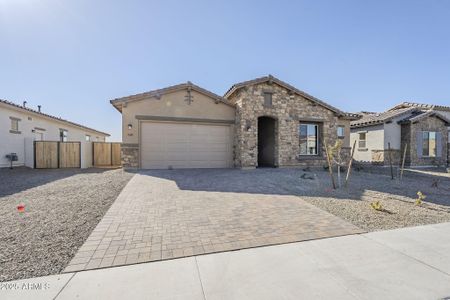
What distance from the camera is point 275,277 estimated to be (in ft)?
8.70

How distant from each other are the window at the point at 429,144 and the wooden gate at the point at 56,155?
26582 mm

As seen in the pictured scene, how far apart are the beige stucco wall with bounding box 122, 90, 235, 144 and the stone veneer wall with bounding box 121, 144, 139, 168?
0.28 m

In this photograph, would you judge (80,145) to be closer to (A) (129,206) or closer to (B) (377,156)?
(A) (129,206)

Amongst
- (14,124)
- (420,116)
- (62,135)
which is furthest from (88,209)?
(420,116)

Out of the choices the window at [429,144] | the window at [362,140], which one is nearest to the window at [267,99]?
the window at [362,140]

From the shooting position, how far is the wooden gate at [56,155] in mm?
14414

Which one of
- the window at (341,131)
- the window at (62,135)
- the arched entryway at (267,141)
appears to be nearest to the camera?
the arched entryway at (267,141)

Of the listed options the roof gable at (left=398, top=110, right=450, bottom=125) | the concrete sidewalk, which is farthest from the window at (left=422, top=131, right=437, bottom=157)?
the concrete sidewalk

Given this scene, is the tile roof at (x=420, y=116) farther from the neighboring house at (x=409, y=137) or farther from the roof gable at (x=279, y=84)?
the roof gable at (x=279, y=84)

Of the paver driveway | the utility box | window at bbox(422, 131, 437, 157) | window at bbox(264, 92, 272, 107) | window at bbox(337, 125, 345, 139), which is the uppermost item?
window at bbox(264, 92, 272, 107)

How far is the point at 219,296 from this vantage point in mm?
2299

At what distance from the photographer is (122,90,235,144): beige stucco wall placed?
38.9ft

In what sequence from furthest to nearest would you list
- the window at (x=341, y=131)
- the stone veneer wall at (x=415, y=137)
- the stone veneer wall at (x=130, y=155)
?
the stone veneer wall at (x=415, y=137) < the window at (x=341, y=131) < the stone veneer wall at (x=130, y=155)

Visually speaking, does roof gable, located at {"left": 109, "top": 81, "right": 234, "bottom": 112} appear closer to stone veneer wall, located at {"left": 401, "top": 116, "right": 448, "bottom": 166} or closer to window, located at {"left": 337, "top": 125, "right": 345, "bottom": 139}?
window, located at {"left": 337, "top": 125, "right": 345, "bottom": 139}
